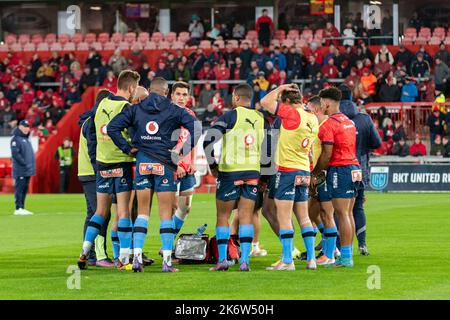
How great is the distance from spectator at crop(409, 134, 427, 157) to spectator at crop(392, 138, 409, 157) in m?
0.16

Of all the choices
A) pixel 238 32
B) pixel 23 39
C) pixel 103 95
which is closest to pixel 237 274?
pixel 103 95

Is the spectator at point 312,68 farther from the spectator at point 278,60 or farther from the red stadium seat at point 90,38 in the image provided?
the red stadium seat at point 90,38

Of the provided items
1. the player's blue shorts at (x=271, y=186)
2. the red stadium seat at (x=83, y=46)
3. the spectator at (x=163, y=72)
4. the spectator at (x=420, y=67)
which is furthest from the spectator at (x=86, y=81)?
the player's blue shorts at (x=271, y=186)

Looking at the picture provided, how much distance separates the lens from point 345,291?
1181 cm

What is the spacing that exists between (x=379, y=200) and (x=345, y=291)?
19658 mm

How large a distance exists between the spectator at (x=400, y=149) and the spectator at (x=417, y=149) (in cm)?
16

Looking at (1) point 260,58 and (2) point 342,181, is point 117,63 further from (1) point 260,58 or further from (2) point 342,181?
(2) point 342,181

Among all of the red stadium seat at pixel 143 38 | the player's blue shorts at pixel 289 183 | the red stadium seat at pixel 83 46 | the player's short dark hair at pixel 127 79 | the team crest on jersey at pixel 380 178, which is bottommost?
the team crest on jersey at pixel 380 178

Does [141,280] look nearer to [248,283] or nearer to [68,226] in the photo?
[248,283]

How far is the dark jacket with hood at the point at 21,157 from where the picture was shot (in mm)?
27797

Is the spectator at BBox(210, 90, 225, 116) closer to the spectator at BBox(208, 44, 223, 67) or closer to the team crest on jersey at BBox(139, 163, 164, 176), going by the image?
the spectator at BBox(208, 44, 223, 67)
